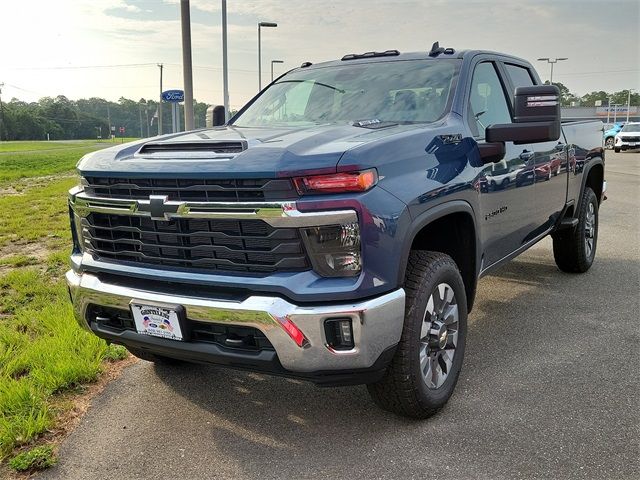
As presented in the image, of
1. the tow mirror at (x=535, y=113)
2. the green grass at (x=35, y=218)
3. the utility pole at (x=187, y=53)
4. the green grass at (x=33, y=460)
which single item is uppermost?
the utility pole at (x=187, y=53)

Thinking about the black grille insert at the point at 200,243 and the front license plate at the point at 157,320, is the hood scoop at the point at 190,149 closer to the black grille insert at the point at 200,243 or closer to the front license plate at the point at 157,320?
the black grille insert at the point at 200,243

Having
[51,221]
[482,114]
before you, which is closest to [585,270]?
[482,114]

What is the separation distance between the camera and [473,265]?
3.60 metres

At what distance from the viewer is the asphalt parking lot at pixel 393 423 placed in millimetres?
2771

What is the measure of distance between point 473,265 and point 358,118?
3.81ft

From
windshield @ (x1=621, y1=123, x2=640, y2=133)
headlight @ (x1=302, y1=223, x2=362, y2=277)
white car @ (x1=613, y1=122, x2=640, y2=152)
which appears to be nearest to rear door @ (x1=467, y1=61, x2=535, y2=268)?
headlight @ (x1=302, y1=223, x2=362, y2=277)

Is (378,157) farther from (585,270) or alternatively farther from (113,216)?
(585,270)

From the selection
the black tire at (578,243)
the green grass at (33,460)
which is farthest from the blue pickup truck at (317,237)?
the black tire at (578,243)

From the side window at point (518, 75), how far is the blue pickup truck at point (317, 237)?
101 cm

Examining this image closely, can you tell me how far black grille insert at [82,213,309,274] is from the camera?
2.63 metres

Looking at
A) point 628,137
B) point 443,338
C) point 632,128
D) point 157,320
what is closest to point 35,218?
point 157,320

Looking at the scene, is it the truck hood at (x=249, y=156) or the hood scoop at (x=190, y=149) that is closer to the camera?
the truck hood at (x=249, y=156)

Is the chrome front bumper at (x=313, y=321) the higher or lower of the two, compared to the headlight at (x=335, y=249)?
lower

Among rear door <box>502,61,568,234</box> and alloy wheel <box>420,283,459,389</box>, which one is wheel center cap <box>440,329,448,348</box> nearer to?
alloy wheel <box>420,283,459,389</box>
